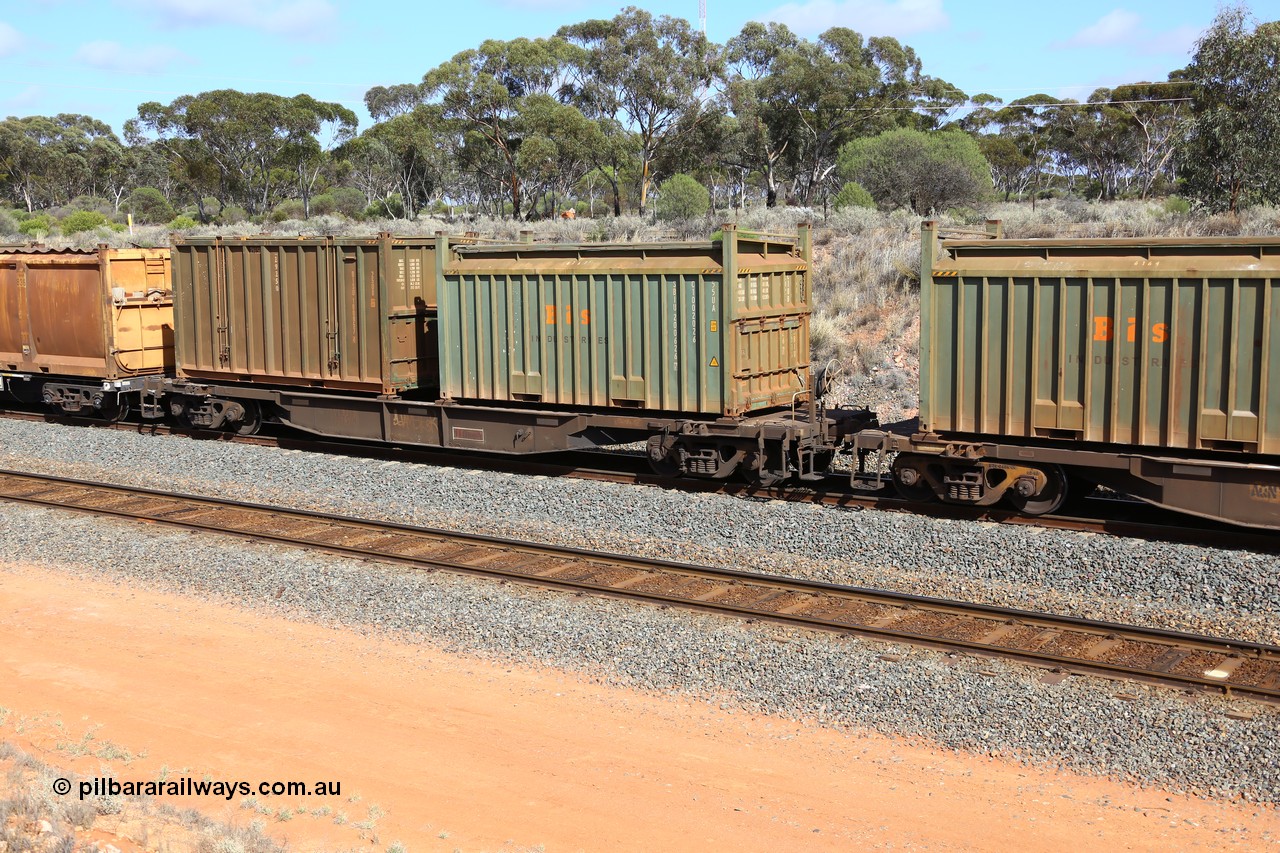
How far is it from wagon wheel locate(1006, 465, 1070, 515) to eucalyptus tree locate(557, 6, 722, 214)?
37927mm

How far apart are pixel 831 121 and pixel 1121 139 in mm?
18982

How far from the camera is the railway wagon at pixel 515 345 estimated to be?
48.8 feet

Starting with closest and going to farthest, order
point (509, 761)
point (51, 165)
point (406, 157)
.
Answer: point (509, 761), point (406, 157), point (51, 165)

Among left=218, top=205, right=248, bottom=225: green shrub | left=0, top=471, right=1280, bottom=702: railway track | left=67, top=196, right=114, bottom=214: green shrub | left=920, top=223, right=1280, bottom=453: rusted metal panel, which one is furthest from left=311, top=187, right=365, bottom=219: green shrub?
left=920, top=223, right=1280, bottom=453: rusted metal panel

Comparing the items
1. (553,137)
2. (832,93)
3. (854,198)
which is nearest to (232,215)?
(553,137)

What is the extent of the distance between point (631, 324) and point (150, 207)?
234 ft

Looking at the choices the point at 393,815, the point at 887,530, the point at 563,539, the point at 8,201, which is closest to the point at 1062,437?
the point at 887,530

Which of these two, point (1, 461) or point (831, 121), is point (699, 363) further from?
point (831, 121)

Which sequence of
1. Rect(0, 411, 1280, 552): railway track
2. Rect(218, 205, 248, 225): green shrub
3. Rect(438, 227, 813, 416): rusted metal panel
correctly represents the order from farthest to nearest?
Rect(218, 205, 248, 225): green shrub < Rect(438, 227, 813, 416): rusted metal panel < Rect(0, 411, 1280, 552): railway track

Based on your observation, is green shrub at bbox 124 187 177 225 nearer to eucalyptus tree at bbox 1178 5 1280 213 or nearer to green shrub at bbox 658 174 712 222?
green shrub at bbox 658 174 712 222

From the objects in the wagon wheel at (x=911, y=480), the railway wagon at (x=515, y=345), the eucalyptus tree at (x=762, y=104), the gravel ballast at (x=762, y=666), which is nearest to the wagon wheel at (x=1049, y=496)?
the wagon wheel at (x=911, y=480)

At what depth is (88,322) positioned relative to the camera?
830 inches

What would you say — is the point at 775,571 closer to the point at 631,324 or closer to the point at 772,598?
the point at 772,598

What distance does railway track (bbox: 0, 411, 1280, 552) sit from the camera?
12.2 metres
